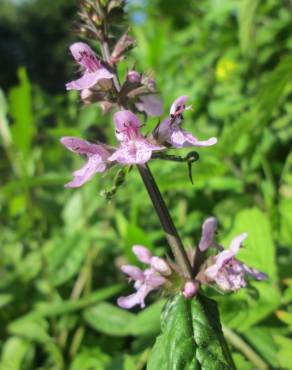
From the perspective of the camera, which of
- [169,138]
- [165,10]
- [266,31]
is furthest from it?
[165,10]

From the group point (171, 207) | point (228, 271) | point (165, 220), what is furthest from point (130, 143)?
point (171, 207)

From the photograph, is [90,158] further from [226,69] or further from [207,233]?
[226,69]

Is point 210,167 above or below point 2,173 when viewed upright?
below

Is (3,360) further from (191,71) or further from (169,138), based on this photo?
(191,71)

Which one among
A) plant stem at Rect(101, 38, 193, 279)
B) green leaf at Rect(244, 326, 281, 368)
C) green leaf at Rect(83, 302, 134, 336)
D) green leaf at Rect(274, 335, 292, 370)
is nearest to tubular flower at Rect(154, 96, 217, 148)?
plant stem at Rect(101, 38, 193, 279)

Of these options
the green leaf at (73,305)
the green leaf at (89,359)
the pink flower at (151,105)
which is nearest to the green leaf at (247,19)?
the pink flower at (151,105)

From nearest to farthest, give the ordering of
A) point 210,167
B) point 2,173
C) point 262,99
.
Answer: point 262,99
point 210,167
point 2,173

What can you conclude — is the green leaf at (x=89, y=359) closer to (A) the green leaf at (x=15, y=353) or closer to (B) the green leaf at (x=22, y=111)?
(A) the green leaf at (x=15, y=353)

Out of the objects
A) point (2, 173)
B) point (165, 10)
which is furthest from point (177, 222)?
point (2, 173)
